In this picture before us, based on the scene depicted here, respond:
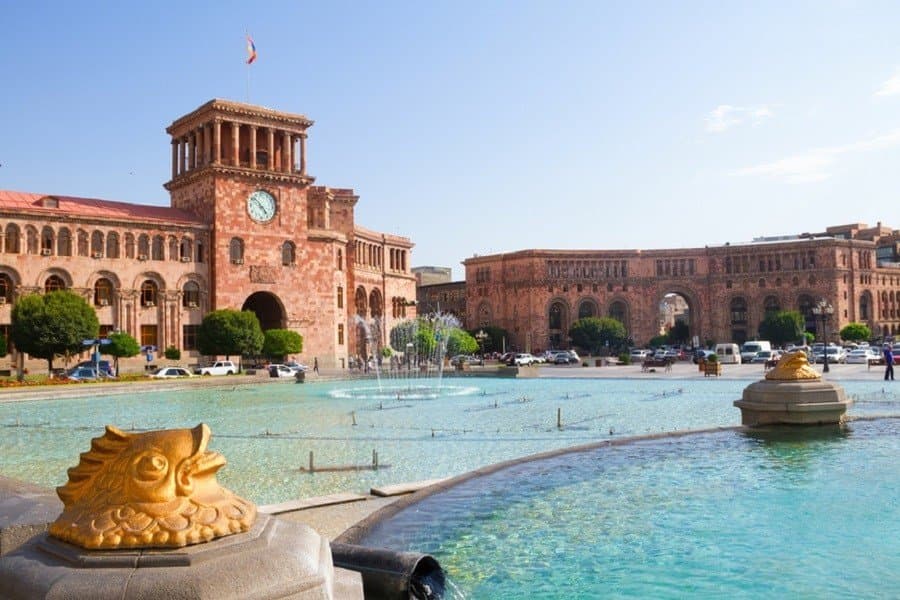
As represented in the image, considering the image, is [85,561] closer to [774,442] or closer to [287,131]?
[774,442]

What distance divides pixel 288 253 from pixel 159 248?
8.68 m

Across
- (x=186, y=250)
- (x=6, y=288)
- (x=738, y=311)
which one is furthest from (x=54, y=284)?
(x=738, y=311)

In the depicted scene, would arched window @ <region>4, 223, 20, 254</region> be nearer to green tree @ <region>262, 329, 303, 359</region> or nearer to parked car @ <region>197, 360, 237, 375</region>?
parked car @ <region>197, 360, 237, 375</region>

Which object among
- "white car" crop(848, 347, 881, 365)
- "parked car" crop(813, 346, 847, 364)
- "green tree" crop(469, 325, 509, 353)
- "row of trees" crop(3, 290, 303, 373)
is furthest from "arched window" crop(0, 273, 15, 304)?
"green tree" crop(469, 325, 509, 353)

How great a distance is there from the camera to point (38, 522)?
533 cm

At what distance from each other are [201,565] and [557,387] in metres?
30.0

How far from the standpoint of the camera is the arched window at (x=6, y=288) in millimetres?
43781

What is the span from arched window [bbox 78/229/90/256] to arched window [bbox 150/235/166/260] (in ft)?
13.5

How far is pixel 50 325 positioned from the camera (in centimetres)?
3894

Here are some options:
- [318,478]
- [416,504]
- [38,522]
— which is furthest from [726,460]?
[38,522]

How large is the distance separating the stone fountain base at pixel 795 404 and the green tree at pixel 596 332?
68.8 meters

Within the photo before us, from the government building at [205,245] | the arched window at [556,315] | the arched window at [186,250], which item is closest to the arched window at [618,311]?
the arched window at [556,315]

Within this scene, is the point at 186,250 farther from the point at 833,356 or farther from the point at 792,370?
the point at 792,370

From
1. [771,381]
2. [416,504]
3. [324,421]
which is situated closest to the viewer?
[416,504]
